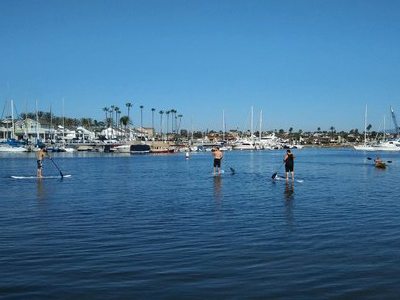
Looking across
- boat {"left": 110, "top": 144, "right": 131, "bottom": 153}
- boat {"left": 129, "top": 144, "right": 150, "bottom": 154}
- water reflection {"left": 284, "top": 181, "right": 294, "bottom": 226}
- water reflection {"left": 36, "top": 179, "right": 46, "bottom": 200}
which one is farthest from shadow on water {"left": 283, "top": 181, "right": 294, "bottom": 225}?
boat {"left": 110, "top": 144, "right": 131, "bottom": 153}

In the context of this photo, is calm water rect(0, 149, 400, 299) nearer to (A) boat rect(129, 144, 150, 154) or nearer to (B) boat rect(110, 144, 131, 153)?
(A) boat rect(129, 144, 150, 154)

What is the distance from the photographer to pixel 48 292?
27.0ft

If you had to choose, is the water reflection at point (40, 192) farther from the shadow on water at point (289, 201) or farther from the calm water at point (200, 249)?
the shadow on water at point (289, 201)

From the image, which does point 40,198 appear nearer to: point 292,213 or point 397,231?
point 292,213

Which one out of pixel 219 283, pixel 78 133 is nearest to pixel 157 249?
pixel 219 283

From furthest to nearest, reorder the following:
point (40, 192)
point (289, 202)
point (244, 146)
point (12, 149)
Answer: point (244, 146) → point (12, 149) → point (40, 192) → point (289, 202)

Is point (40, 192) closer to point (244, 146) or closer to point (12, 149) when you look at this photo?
point (12, 149)

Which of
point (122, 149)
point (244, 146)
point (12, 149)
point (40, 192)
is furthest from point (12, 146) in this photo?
point (40, 192)

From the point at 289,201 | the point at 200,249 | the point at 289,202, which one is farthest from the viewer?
the point at 289,201

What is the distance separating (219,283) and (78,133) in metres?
186

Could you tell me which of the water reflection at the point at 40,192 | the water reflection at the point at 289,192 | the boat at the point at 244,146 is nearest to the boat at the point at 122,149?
the boat at the point at 244,146

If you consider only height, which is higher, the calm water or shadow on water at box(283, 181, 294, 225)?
the calm water

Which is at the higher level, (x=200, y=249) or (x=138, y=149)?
(x=200, y=249)

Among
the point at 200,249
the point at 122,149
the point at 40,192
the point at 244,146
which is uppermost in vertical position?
the point at 200,249
